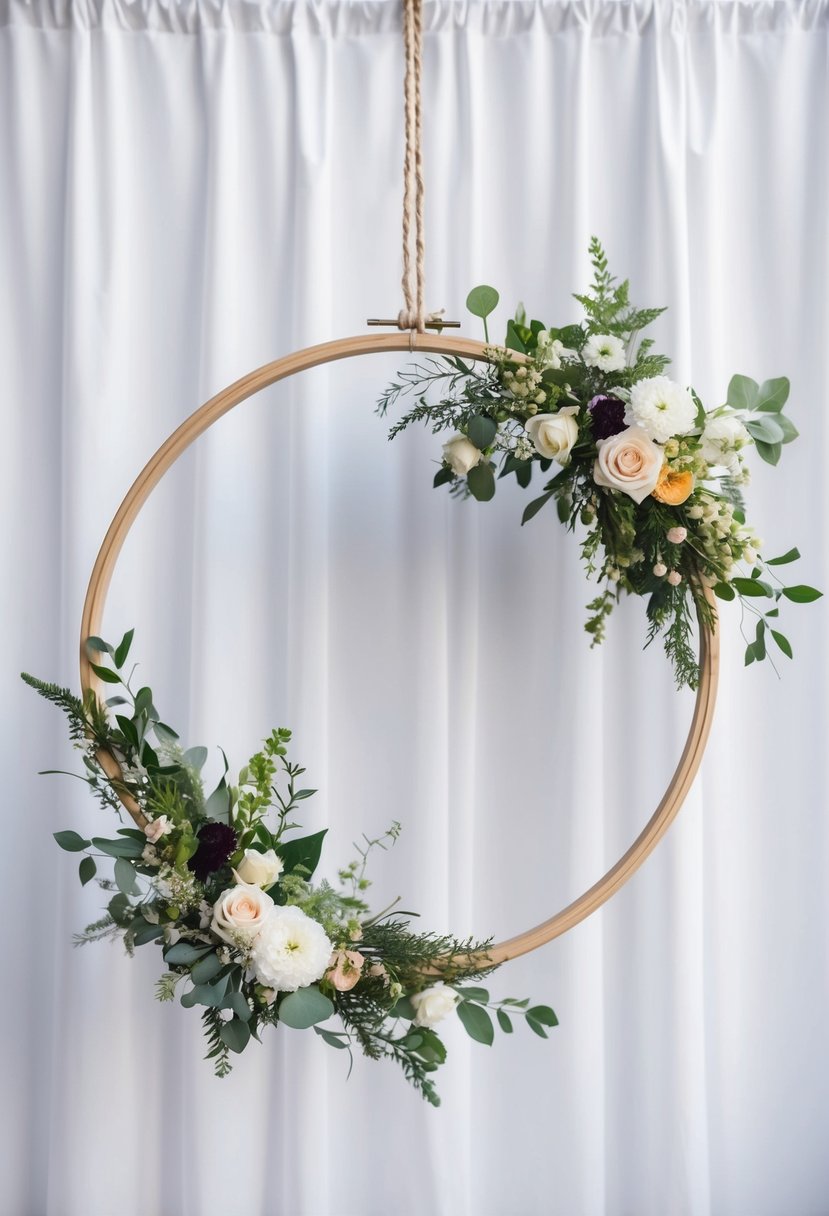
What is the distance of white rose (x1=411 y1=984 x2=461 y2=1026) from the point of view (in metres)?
1.00

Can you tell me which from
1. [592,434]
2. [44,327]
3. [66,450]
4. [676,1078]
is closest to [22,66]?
[44,327]

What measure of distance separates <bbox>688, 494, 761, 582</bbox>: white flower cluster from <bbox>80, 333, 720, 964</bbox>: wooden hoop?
61 millimetres

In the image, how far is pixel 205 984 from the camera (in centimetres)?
97

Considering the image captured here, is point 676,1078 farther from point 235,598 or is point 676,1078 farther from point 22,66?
point 22,66

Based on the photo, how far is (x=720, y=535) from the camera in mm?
1049

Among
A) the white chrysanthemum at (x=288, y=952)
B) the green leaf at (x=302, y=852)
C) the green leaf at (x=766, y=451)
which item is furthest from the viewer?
the green leaf at (x=766, y=451)

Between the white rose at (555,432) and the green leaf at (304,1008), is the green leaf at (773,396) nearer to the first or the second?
the white rose at (555,432)

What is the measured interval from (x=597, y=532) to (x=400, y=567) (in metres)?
0.31

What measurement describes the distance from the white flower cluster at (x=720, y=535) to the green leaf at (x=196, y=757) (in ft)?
2.10

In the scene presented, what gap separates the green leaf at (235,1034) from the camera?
98cm

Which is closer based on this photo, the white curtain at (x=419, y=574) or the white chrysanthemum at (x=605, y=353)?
the white chrysanthemum at (x=605, y=353)

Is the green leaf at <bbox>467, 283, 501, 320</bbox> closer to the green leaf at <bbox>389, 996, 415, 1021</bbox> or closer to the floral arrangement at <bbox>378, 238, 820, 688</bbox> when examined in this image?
the floral arrangement at <bbox>378, 238, 820, 688</bbox>

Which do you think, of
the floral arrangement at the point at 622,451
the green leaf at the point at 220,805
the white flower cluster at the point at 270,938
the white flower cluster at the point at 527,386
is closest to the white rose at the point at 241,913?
the white flower cluster at the point at 270,938

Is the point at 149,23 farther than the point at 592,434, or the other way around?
the point at 149,23
